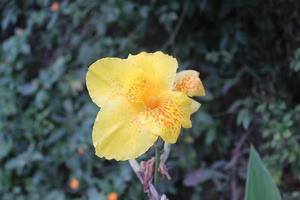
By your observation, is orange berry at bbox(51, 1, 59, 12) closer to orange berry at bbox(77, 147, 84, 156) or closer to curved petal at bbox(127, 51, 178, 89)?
orange berry at bbox(77, 147, 84, 156)

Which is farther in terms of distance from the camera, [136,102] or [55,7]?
[55,7]

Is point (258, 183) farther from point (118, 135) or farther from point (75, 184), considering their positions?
point (75, 184)

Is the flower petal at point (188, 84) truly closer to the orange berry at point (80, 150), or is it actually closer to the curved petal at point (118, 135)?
the curved petal at point (118, 135)

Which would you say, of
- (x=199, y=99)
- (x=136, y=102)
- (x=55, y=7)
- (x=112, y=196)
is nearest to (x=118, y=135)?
(x=136, y=102)

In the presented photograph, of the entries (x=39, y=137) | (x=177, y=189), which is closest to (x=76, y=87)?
(x=39, y=137)

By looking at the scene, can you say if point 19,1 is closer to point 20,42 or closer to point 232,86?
point 20,42

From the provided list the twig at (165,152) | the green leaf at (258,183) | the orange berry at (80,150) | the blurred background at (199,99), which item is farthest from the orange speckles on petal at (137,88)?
the orange berry at (80,150)
